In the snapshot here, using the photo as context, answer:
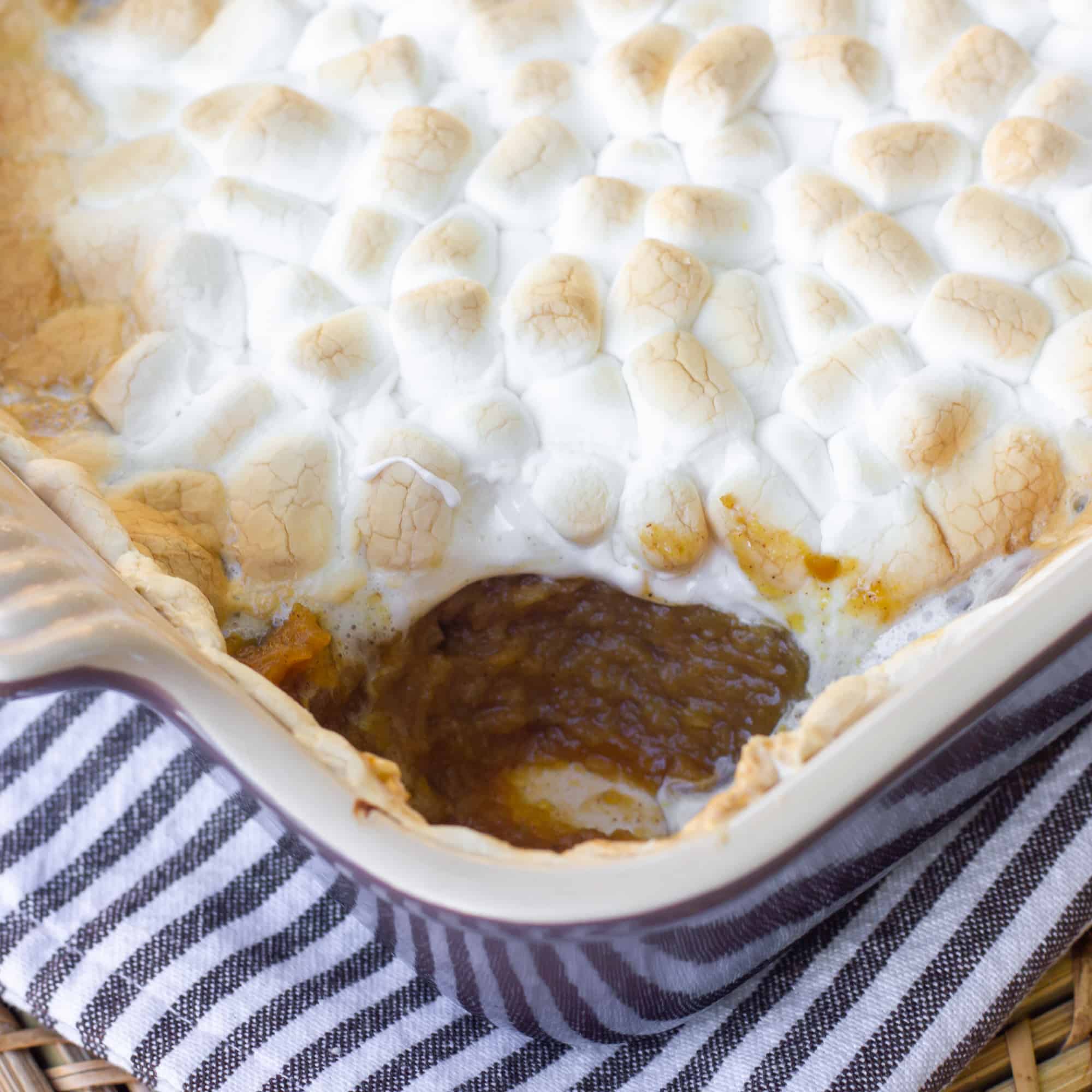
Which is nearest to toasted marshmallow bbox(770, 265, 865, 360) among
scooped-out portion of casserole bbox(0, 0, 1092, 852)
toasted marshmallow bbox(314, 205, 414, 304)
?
scooped-out portion of casserole bbox(0, 0, 1092, 852)

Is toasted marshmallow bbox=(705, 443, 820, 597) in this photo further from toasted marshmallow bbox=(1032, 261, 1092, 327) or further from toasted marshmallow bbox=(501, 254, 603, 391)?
toasted marshmallow bbox=(1032, 261, 1092, 327)

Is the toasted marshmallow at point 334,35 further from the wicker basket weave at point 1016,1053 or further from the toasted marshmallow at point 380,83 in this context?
the wicker basket weave at point 1016,1053

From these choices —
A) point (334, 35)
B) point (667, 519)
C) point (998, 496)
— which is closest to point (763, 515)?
point (667, 519)

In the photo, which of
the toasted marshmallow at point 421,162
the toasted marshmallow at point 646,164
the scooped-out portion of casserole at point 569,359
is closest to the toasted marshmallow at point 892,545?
the scooped-out portion of casserole at point 569,359

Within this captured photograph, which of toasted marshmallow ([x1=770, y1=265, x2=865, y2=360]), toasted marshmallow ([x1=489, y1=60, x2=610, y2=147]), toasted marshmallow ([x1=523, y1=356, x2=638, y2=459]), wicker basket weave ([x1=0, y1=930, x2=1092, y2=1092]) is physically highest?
toasted marshmallow ([x1=489, y1=60, x2=610, y2=147])

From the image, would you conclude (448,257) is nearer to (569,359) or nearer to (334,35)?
(569,359)

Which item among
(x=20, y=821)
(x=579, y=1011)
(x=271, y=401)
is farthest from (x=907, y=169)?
(x=20, y=821)
